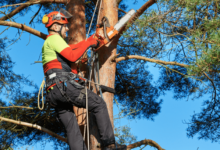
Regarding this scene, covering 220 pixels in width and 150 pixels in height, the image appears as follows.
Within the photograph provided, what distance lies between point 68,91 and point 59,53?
1.56ft

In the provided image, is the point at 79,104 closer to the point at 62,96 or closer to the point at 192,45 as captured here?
the point at 62,96

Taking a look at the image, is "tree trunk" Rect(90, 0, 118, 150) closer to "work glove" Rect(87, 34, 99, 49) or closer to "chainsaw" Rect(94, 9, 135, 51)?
"chainsaw" Rect(94, 9, 135, 51)

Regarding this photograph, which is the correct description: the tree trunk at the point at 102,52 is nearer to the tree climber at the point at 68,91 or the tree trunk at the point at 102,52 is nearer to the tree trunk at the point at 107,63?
the tree trunk at the point at 107,63

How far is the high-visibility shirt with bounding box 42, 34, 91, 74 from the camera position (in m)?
3.14

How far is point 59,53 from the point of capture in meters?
3.22

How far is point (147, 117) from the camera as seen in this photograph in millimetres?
6812

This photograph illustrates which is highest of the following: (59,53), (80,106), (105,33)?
(105,33)

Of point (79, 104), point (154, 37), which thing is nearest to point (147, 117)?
point (154, 37)

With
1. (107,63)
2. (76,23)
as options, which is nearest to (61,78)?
(107,63)

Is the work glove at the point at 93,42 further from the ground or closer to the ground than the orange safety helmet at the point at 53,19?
closer to the ground

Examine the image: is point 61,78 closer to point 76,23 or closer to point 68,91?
point 68,91

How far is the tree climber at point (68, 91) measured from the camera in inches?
123

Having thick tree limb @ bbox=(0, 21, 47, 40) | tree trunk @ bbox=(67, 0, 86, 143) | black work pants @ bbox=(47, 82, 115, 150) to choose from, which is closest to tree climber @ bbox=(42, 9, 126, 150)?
black work pants @ bbox=(47, 82, 115, 150)

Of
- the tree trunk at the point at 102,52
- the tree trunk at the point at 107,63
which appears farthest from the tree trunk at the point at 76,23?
the tree trunk at the point at 107,63
